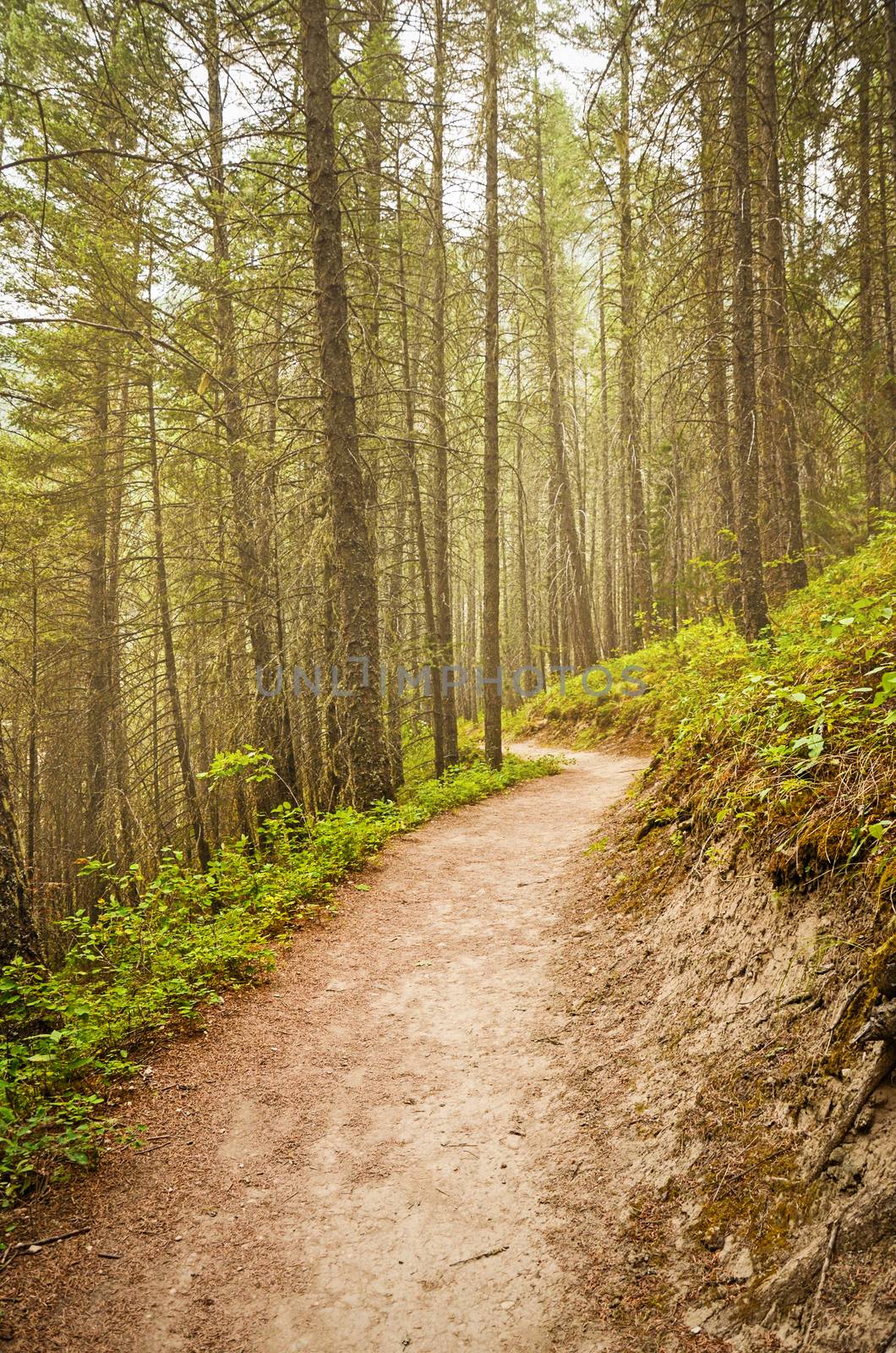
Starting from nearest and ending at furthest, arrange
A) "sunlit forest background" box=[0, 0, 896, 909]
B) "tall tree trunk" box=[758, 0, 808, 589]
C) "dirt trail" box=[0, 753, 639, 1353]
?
"dirt trail" box=[0, 753, 639, 1353], "sunlit forest background" box=[0, 0, 896, 909], "tall tree trunk" box=[758, 0, 808, 589]

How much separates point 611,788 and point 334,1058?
697 cm

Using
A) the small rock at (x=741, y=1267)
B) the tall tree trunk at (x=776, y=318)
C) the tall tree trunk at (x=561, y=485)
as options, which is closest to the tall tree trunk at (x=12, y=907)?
the small rock at (x=741, y=1267)

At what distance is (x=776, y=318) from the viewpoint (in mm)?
8734

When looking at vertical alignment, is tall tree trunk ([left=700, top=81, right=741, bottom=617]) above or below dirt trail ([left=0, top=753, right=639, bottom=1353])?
above

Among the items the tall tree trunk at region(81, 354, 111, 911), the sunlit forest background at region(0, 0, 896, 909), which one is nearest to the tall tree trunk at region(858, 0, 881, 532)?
the sunlit forest background at region(0, 0, 896, 909)

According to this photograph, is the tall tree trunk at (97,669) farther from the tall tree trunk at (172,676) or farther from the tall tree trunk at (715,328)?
the tall tree trunk at (715,328)

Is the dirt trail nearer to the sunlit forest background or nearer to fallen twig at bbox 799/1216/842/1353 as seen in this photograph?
fallen twig at bbox 799/1216/842/1353

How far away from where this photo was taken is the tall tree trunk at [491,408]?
1098cm

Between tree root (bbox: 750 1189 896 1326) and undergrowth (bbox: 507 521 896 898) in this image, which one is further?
undergrowth (bbox: 507 521 896 898)

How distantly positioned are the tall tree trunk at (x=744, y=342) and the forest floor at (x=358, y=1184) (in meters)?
4.85

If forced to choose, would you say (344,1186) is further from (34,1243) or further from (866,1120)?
(866,1120)

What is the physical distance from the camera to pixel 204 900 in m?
5.29

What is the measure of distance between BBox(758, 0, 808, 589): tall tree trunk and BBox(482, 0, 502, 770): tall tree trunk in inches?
166

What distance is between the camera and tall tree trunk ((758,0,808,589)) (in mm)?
8086
